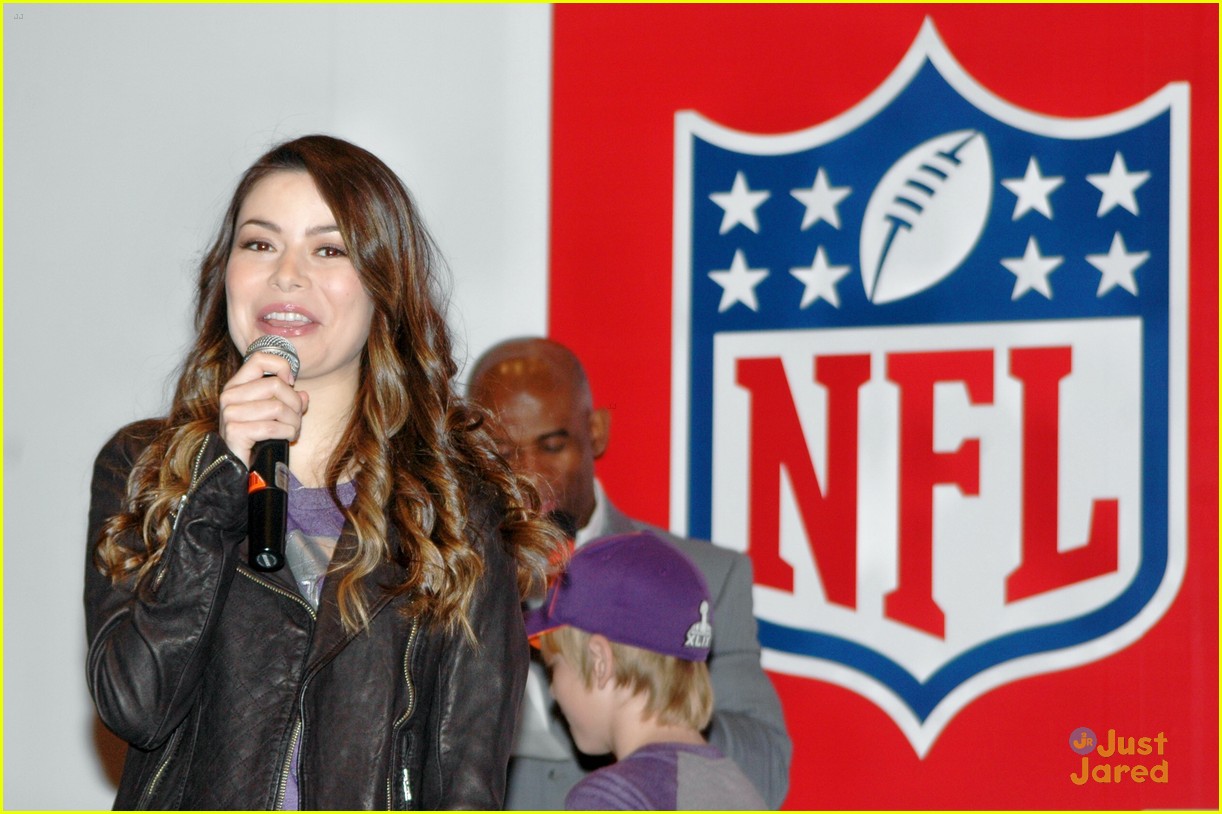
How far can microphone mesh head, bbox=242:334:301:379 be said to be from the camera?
2029 mm

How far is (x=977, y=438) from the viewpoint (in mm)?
4297

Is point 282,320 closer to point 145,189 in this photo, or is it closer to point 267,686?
point 267,686

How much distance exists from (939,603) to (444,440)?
2.34 m

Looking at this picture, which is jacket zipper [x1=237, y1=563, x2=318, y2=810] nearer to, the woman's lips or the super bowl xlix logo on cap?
the woman's lips

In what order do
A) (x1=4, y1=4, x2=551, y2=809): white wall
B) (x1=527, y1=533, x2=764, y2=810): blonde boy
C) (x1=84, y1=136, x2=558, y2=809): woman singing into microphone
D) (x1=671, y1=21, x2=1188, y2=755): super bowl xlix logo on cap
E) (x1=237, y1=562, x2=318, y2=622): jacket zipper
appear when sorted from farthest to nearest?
(x1=4, y1=4, x2=551, y2=809): white wall → (x1=671, y1=21, x2=1188, y2=755): super bowl xlix logo on cap → (x1=527, y1=533, x2=764, y2=810): blonde boy → (x1=237, y1=562, x2=318, y2=622): jacket zipper → (x1=84, y1=136, x2=558, y2=809): woman singing into microphone

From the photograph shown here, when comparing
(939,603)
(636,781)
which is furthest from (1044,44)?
(636,781)

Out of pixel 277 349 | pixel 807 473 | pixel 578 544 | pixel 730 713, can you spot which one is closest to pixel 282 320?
pixel 277 349

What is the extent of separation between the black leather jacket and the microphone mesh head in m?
0.16

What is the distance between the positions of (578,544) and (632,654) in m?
1.11

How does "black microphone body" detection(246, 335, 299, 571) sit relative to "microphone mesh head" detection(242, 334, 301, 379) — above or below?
below

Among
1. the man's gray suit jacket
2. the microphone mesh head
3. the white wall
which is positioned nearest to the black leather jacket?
the microphone mesh head

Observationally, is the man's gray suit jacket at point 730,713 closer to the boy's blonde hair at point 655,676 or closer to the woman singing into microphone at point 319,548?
the boy's blonde hair at point 655,676

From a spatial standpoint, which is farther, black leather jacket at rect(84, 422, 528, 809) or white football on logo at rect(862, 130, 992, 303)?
white football on logo at rect(862, 130, 992, 303)

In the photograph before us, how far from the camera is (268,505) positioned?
A: 5.97 feet
